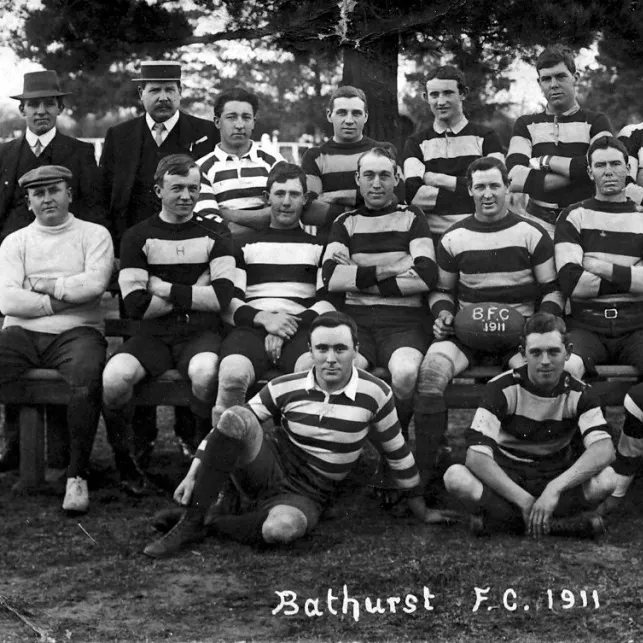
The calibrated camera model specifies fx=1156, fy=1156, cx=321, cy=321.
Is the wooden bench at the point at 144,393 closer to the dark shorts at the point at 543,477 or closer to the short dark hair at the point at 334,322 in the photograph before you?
the dark shorts at the point at 543,477

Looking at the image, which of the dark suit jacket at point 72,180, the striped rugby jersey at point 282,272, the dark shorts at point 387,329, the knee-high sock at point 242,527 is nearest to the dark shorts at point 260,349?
the striped rugby jersey at point 282,272

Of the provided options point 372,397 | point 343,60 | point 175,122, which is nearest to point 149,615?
point 372,397

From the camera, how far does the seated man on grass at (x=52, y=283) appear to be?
5754 mm

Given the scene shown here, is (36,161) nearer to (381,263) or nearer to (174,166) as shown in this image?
(174,166)

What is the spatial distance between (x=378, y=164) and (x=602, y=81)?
3639 mm

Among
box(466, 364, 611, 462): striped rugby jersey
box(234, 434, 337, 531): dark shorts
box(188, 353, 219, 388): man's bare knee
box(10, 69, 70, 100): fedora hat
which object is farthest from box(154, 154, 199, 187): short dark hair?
box(466, 364, 611, 462): striped rugby jersey

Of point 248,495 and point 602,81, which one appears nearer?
point 248,495

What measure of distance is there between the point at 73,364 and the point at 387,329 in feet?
5.08

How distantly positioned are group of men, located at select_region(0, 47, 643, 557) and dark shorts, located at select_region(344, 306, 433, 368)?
1 centimetres

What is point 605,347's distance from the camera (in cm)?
561

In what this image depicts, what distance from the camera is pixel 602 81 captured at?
28.4 ft

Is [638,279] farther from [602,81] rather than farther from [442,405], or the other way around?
[602,81]

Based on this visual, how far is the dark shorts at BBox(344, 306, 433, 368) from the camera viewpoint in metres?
5.61

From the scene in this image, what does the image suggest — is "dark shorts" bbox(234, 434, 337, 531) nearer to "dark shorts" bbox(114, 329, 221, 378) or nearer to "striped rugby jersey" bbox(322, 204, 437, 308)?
"dark shorts" bbox(114, 329, 221, 378)
